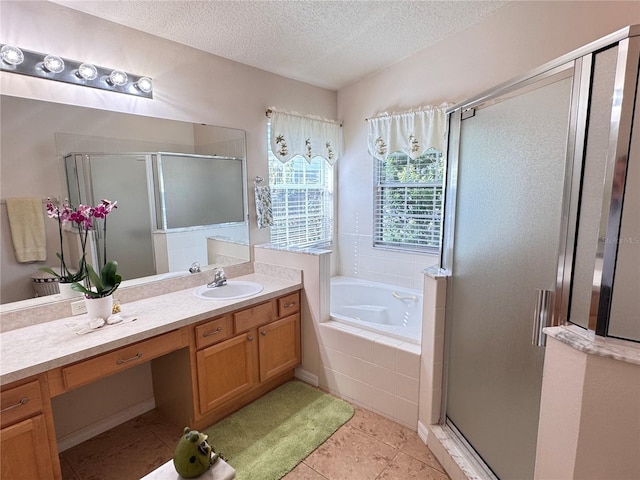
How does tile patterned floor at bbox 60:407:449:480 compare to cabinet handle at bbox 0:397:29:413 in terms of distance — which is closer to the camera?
cabinet handle at bbox 0:397:29:413

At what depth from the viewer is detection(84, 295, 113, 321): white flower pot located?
1758mm

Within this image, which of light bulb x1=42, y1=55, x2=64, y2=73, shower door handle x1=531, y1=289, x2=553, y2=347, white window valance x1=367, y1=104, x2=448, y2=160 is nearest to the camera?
shower door handle x1=531, y1=289, x2=553, y2=347

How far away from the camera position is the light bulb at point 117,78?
1987mm

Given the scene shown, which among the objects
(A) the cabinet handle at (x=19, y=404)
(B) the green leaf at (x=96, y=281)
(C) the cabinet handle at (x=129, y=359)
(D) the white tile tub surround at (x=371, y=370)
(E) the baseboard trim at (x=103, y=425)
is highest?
(B) the green leaf at (x=96, y=281)

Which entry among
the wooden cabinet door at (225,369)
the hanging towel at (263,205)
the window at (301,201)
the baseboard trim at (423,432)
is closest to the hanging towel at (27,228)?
the wooden cabinet door at (225,369)

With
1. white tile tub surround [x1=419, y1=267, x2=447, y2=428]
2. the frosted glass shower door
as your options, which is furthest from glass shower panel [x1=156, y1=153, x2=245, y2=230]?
the frosted glass shower door

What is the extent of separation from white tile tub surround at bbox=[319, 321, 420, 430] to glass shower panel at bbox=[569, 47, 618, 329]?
109 centimetres

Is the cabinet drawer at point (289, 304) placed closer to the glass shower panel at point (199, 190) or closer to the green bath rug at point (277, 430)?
the green bath rug at point (277, 430)

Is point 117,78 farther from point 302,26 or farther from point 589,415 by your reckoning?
point 589,415

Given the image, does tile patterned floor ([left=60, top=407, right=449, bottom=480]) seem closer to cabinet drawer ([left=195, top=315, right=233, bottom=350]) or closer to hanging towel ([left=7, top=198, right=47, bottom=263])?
cabinet drawer ([left=195, top=315, right=233, bottom=350])

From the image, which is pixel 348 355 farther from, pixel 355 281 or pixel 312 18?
pixel 312 18

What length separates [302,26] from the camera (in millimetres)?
2404

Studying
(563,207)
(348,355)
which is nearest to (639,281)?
(563,207)

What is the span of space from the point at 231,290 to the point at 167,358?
0.63 metres
